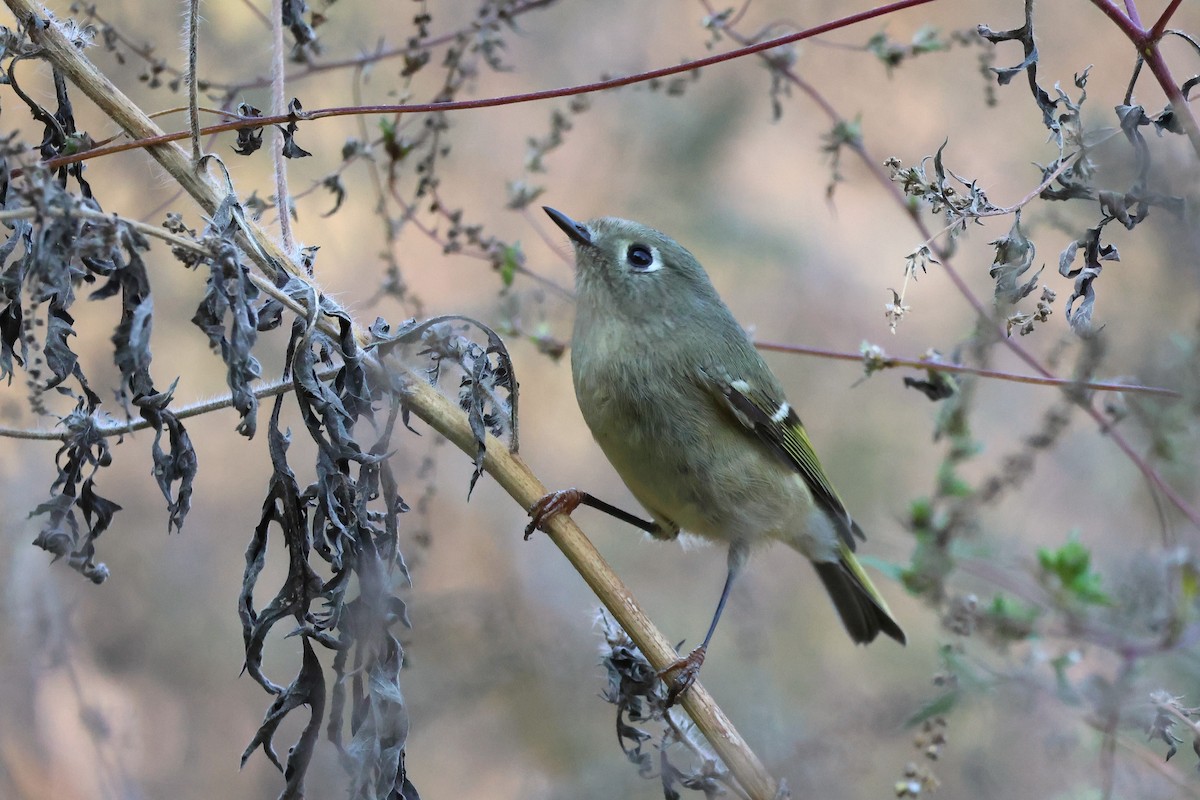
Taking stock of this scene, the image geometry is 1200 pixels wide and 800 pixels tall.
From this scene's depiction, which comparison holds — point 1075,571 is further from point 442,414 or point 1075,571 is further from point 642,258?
point 442,414

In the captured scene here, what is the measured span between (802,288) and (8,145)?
3877 millimetres

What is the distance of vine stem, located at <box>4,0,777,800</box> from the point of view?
1.47 metres

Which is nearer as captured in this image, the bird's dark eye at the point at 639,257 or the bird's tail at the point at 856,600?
the bird's dark eye at the point at 639,257

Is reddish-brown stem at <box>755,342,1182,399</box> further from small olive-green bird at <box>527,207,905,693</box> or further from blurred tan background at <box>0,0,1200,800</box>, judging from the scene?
small olive-green bird at <box>527,207,905,693</box>

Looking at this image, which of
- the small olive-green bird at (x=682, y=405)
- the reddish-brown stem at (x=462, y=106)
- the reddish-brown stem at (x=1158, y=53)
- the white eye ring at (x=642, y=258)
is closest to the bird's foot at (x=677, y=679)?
the small olive-green bird at (x=682, y=405)

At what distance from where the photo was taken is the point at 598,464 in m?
4.75

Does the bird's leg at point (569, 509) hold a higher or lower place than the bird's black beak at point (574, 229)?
lower

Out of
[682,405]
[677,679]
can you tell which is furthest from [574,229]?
[677,679]

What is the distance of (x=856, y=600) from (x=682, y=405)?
1.07m

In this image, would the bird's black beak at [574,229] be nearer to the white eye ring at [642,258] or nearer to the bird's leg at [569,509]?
the white eye ring at [642,258]

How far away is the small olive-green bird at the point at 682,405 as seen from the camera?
2434 millimetres

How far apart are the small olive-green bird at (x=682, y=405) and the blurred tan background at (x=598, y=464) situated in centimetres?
19

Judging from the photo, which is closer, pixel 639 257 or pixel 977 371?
pixel 977 371

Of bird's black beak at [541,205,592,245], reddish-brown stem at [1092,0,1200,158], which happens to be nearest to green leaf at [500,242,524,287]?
bird's black beak at [541,205,592,245]
